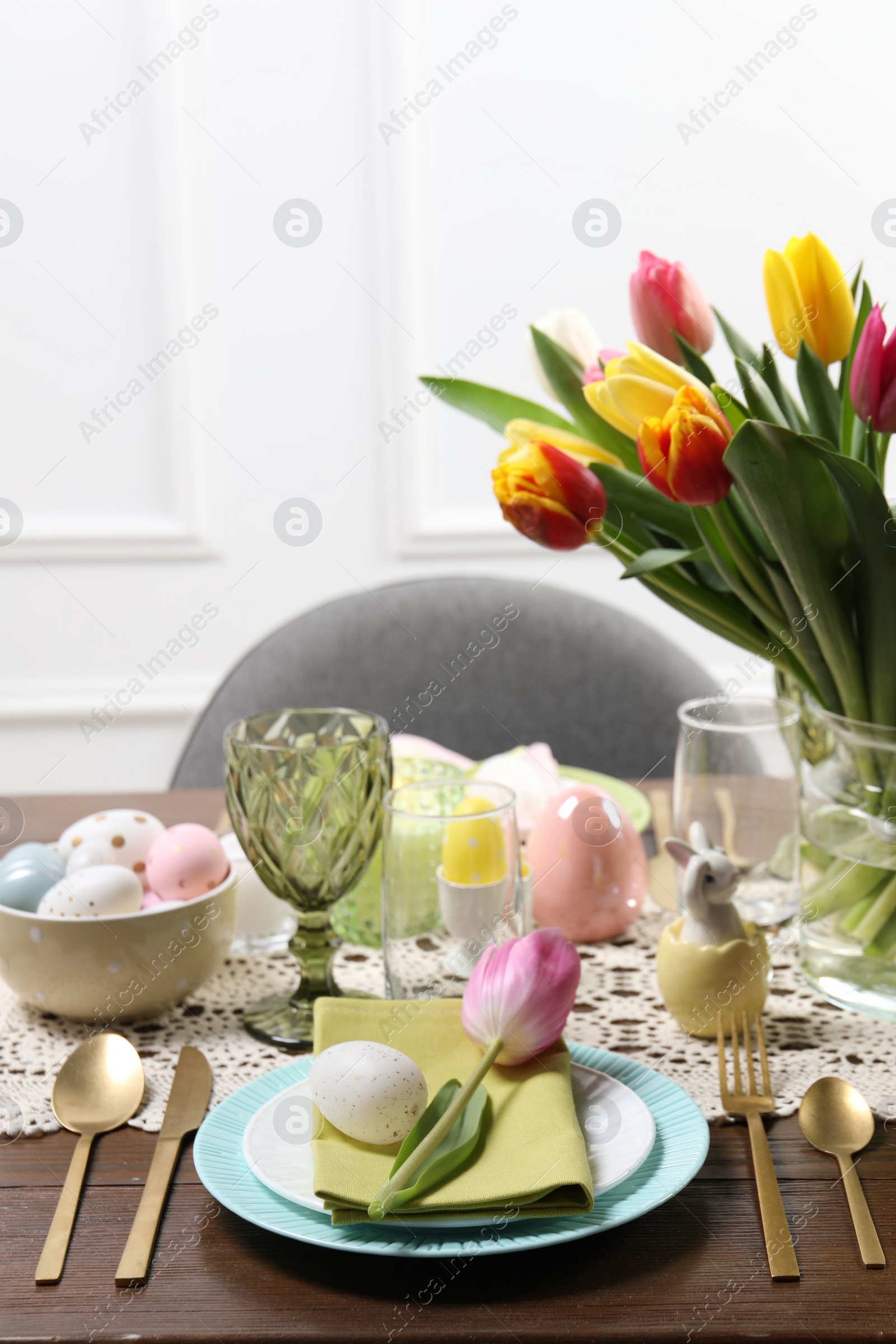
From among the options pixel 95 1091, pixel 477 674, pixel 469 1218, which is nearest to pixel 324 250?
pixel 477 674

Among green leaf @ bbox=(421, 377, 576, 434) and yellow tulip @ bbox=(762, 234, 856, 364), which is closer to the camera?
yellow tulip @ bbox=(762, 234, 856, 364)

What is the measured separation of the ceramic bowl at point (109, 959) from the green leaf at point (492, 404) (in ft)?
1.12

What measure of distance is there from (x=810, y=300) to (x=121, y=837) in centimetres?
50

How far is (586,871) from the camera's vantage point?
75 cm

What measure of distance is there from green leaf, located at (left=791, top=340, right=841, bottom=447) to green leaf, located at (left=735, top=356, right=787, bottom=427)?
18mm

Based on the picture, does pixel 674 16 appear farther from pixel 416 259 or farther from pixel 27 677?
pixel 27 677

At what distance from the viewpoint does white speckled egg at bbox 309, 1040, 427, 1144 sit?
0.48m

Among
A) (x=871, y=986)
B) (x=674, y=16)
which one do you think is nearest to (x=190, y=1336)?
(x=871, y=986)

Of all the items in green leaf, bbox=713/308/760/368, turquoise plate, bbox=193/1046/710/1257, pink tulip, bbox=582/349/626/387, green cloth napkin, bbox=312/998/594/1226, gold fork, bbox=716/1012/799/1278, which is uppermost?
green leaf, bbox=713/308/760/368

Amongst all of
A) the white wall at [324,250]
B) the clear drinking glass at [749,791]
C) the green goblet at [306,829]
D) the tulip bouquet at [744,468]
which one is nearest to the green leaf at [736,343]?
the tulip bouquet at [744,468]

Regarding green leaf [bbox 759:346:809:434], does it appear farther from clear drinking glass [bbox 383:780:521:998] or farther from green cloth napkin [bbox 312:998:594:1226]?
green cloth napkin [bbox 312:998:594:1226]

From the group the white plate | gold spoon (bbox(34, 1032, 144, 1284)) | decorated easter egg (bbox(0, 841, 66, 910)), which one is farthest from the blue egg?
the white plate

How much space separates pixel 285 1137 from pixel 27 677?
1901mm

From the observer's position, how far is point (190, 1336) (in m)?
0.41
